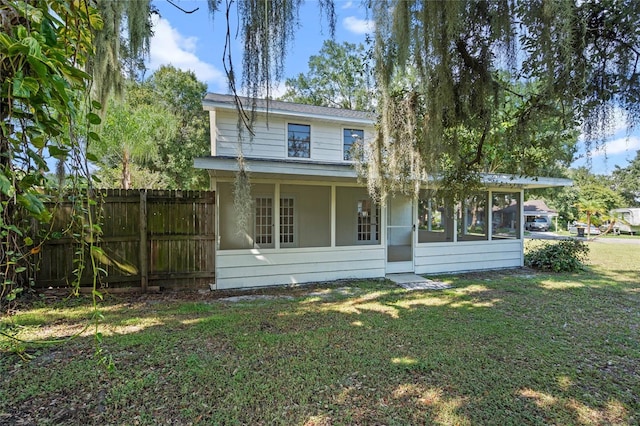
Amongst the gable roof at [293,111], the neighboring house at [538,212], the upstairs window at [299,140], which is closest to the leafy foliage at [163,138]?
the gable roof at [293,111]

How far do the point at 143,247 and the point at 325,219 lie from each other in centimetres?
517

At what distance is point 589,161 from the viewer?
2.62 m

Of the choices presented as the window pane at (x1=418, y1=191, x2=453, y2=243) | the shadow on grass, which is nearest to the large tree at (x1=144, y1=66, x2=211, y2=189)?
the window pane at (x1=418, y1=191, x2=453, y2=243)

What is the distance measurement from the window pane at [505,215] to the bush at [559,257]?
3.09ft

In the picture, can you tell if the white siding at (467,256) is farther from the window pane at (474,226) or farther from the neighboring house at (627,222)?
the neighboring house at (627,222)

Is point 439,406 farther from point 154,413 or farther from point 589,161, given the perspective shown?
point 589,161

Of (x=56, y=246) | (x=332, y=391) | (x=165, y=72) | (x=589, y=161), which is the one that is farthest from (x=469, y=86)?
(x=165, y=72)

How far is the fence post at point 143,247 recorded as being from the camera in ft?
19.6

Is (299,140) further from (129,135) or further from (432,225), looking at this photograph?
(129,135)

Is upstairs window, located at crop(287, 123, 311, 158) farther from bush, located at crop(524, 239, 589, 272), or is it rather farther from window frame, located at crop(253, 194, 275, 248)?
bush, located at crop(524, 239, 589, 272)

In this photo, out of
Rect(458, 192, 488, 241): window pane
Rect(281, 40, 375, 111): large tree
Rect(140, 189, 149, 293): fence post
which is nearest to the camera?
Rect(140, 189, 149, 293): fence post

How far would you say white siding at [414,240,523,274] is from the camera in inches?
317

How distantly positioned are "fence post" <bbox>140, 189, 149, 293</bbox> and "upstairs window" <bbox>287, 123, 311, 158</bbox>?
14.3 ft

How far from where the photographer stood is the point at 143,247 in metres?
5.98
